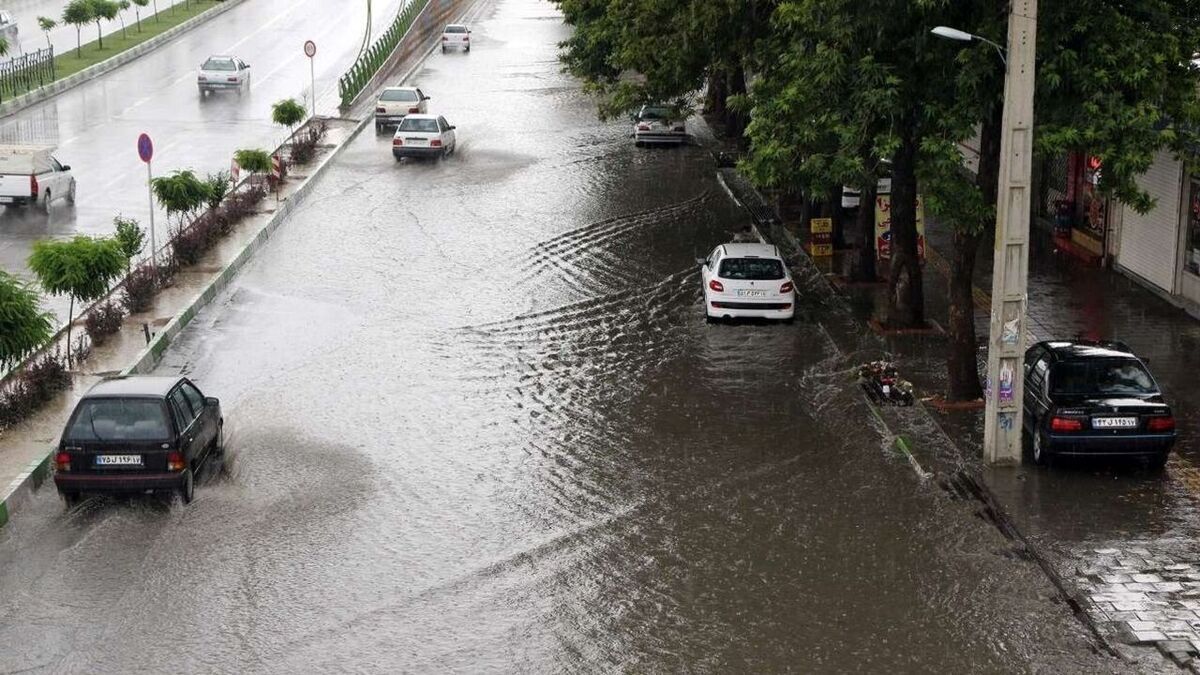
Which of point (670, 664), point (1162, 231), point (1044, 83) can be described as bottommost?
point (670, 664)

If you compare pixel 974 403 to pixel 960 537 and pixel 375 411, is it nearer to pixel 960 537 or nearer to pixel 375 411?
pixel 960 537

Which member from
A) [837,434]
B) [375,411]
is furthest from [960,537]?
[375,411]

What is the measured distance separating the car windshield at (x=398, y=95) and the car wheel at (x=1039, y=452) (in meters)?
34.7

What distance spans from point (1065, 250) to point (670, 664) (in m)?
20.4

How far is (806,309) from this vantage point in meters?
27.5

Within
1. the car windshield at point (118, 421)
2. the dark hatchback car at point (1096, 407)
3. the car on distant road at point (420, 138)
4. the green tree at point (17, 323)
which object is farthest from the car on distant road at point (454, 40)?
the car windshield at point (118, 421)

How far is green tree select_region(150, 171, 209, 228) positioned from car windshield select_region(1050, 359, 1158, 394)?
62.1ft

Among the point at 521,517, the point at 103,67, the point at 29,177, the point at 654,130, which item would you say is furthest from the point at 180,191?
the point at 103,67

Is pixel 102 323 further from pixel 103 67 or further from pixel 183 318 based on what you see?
pixel 103 67

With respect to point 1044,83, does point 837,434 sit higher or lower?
lower

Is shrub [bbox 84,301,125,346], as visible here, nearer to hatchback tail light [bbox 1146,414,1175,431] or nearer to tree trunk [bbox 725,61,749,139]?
hatchback tail light [bbox 1146,414,1175,431]

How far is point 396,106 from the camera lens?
164 ft

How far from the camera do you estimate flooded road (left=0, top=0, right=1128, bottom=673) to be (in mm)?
14039

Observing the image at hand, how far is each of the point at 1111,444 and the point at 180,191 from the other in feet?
65.4
